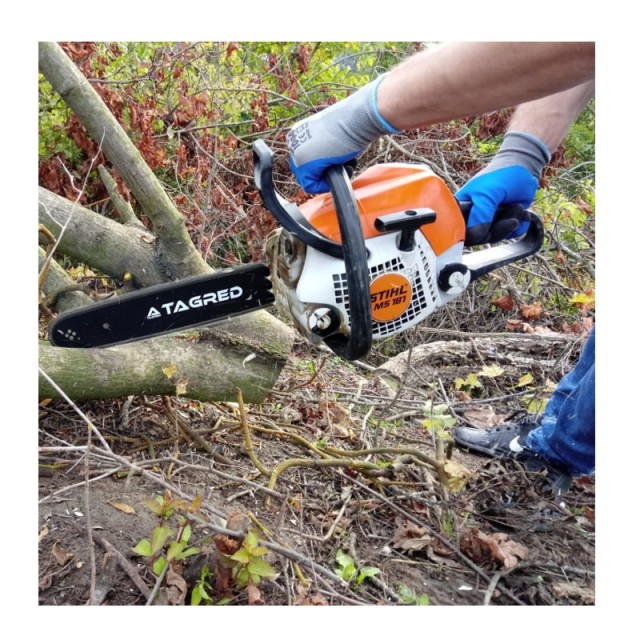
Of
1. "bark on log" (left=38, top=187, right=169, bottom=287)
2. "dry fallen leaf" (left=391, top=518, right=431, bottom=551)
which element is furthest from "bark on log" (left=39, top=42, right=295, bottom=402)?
"dry fallen leaf" (left=391, top=518, right=431, bottom=551)

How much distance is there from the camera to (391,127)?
1562mm

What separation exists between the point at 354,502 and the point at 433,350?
149 cm

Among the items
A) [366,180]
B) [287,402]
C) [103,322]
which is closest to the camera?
[366,180]

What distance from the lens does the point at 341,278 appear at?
165 centimetres

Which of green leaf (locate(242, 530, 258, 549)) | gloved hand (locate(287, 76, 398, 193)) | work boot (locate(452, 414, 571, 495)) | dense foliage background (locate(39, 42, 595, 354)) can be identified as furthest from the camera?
dense foliage background (locate(39, 42, 595, 354))

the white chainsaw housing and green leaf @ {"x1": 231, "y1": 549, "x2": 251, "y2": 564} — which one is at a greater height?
the white chainsaw housing

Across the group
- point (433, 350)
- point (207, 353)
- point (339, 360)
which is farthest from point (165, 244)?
point (433, 350)

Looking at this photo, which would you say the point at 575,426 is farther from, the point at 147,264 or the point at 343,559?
the point at 147,264

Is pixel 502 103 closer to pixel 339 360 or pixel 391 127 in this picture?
pixel 391 127

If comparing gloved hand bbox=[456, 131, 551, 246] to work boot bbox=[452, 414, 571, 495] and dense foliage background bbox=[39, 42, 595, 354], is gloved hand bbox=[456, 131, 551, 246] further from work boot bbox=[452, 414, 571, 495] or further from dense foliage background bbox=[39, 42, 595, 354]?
dense foliage background bbox=[39, 42, 595, 354]

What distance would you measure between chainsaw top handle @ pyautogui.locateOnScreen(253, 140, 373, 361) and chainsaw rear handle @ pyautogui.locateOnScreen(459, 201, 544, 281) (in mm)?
444

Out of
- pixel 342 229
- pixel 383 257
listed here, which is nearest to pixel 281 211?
pixel 342 229

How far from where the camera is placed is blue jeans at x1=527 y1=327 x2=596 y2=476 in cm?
207

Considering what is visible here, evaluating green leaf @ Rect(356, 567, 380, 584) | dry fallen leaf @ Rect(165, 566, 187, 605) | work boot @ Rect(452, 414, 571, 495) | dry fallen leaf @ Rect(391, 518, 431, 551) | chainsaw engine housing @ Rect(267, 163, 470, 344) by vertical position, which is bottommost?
work boot @ Rect(452, 414, 571, 495)
